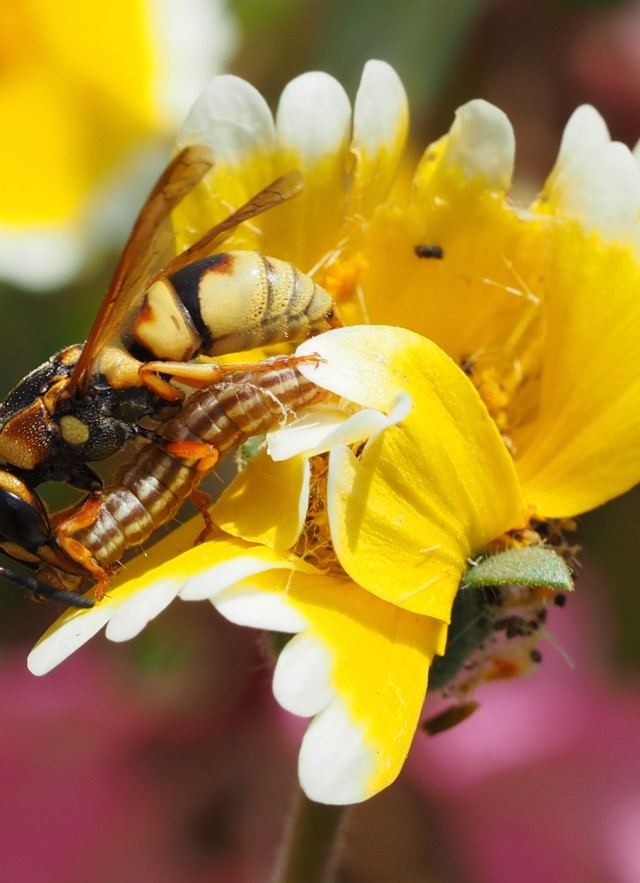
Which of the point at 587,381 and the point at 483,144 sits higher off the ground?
the point at 483,144

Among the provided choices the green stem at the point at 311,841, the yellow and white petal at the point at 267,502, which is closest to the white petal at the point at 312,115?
the yellow and white petal at the point at 267,502

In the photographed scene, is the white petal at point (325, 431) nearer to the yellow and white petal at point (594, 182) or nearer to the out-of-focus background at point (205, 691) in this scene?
the yellow and white petal at point (594, 182)

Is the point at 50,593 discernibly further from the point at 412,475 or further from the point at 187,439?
the point at 412,475

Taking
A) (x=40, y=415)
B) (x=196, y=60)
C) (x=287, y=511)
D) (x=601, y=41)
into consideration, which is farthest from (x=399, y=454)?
(x=601, y=41)

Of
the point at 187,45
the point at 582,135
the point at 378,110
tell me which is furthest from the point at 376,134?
the point at 187,45

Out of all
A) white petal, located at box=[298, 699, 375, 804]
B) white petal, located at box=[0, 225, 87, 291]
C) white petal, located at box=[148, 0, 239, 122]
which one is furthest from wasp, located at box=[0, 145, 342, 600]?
white petal, located at box=[148, 0, 239, 122]

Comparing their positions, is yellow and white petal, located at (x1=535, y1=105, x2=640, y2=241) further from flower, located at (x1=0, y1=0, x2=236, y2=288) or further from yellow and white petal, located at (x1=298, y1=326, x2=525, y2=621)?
flower, located at (x1=0, y1=0, x2=236, y2=288)

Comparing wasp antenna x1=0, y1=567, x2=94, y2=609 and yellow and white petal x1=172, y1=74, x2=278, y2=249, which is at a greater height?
yellow and white petal x1=172, y1=74, x2=278, y2=249
